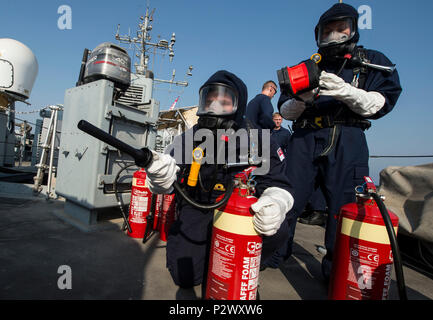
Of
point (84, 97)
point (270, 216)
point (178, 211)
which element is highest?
point (84, 97)

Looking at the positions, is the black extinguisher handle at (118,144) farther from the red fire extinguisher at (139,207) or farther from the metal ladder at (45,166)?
the metal ladder at (45,166)

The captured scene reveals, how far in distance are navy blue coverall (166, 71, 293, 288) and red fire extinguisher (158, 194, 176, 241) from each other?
43cm

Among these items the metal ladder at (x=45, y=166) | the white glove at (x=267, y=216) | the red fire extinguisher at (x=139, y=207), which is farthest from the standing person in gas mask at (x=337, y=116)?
the metal ladder at (x=45, y=166)

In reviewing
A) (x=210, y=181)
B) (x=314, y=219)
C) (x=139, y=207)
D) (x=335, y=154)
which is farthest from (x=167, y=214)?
(x=314, y=219)

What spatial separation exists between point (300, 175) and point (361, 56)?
956 millimetres

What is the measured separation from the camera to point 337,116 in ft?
5.44

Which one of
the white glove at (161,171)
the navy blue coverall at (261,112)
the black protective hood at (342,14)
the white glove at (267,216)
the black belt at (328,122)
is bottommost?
the white glove at (267,216)

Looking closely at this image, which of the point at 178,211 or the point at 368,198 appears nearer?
the point at 368,198

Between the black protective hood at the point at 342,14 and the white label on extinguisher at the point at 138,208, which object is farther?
the white label on extinguisher at the point at 138,208

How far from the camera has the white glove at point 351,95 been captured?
1421 millimetres

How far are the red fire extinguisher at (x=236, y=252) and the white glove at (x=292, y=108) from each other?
3.42 ft

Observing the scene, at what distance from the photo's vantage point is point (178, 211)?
1.85 m
